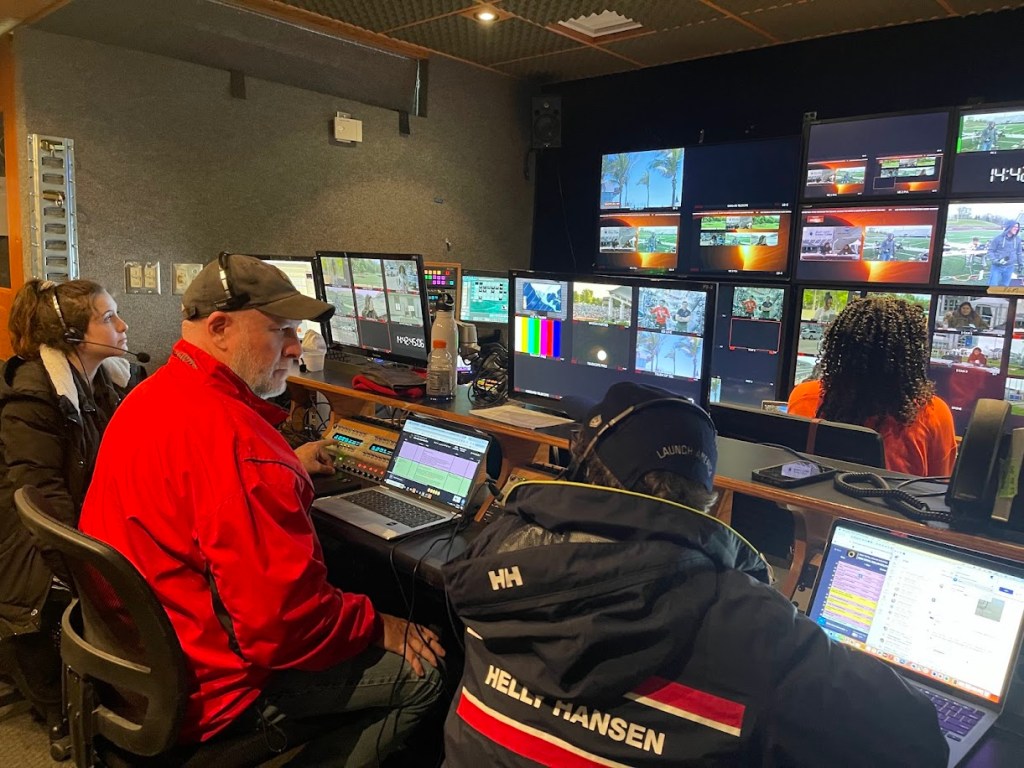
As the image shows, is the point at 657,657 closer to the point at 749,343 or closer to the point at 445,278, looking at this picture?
the point at 445,278

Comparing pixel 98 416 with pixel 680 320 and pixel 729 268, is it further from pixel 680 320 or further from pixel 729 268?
pixel 729 268

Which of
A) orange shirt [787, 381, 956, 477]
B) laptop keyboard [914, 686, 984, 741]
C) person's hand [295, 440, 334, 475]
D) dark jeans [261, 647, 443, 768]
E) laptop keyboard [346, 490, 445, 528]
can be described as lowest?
dark jeans [261, 647, 443, 768]

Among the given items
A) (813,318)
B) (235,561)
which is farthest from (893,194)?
(235,561)

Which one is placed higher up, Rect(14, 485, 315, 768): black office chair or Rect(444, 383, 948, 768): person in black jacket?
Rect(444, 383, 948, 768): person in black jacket

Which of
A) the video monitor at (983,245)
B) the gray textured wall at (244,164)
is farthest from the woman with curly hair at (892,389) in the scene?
the gray textured wall at (244,164)

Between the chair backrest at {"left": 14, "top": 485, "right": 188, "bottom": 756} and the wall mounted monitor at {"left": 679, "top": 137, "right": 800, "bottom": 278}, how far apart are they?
3697 millimetres

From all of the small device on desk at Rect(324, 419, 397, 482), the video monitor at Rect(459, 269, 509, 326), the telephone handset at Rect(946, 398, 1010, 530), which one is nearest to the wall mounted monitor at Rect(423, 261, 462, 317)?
the video monitor at Rect(459, 269, 509, 326)

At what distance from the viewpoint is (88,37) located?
329 cm

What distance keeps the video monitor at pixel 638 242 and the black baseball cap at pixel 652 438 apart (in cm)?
372

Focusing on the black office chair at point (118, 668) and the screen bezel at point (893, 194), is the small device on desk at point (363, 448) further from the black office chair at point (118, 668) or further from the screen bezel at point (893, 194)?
the screen bezel at point (893, 194)

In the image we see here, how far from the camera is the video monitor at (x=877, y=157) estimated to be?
349 cm

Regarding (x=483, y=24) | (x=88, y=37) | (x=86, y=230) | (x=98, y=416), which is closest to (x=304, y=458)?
(x=98, y=416)

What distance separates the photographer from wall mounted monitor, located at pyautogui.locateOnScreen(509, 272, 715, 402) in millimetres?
1798

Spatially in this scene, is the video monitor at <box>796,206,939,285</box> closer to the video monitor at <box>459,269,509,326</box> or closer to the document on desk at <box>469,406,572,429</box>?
the video monitor at <box>459,269,509,326</box>
